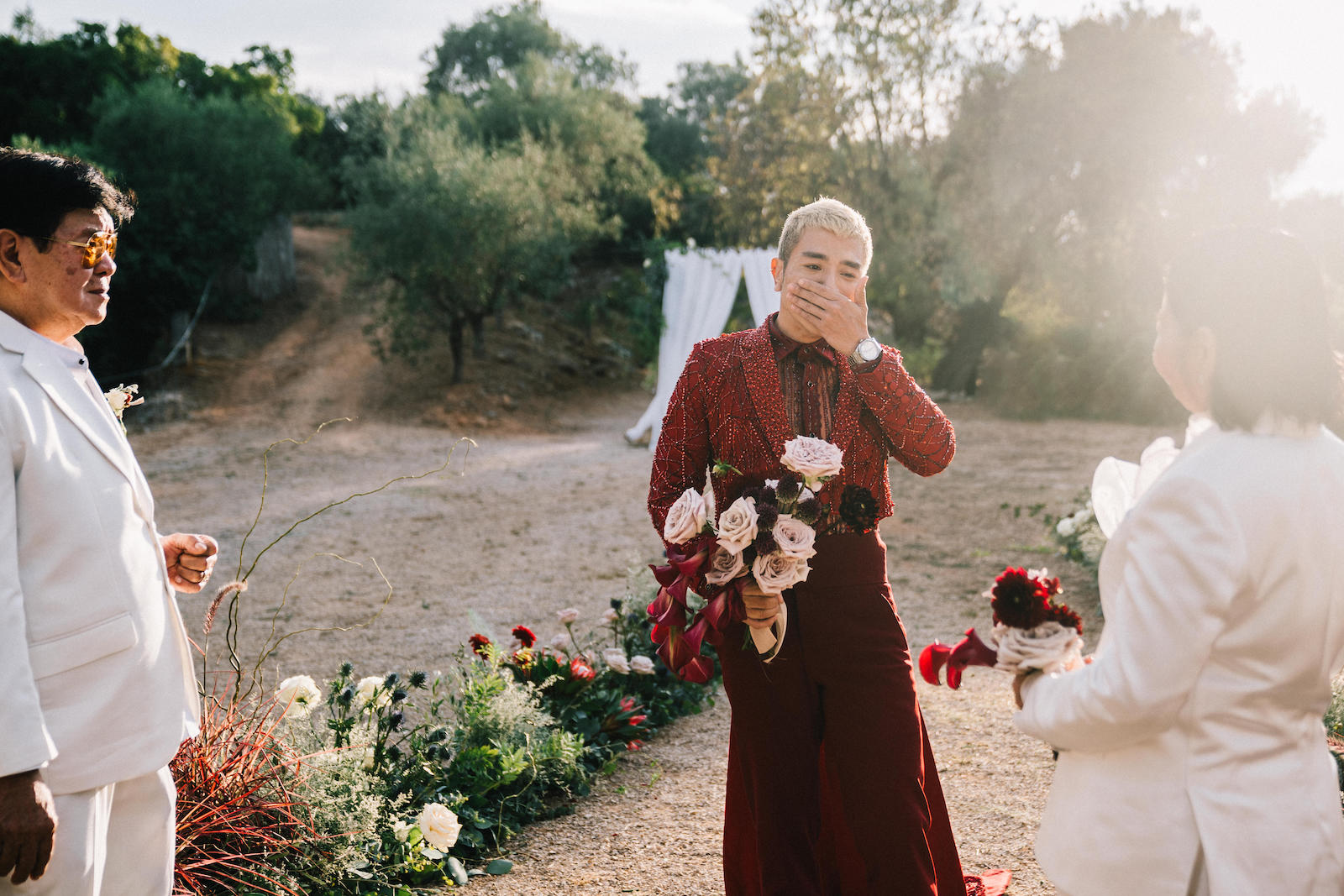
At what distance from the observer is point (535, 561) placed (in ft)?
27.2

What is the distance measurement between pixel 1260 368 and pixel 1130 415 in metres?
16.3

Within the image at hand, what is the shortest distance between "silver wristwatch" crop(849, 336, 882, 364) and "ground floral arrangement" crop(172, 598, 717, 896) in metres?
2.01

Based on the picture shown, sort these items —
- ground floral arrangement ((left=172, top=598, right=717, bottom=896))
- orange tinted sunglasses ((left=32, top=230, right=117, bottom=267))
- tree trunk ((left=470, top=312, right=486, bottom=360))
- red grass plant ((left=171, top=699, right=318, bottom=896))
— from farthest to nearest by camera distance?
tree trunk ((left=470, top=312, right=486, bottom=360)) → ground floral arrangement ((left=172, top=598, right=717, bottom=896)) → red grass plant ((left=171, top=699, right=318, bottom=896)) → orange tinted sunglasses ((left=32, top=230, right=117, bottom=267))

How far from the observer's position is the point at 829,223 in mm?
2371

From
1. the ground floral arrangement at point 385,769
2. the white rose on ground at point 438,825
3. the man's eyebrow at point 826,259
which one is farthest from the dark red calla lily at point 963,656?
the white rose on ground at point 438,825

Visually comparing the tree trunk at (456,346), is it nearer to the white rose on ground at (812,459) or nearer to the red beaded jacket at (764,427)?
the red beaded jacket at (764,427)

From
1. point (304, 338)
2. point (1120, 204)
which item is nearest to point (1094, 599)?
point (1120, 204)

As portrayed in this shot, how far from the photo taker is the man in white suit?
1.53m

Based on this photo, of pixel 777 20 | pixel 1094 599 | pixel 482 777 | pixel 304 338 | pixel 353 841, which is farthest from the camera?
pixel 304 338

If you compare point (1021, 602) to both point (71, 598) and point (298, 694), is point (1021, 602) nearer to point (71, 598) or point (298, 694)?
point (71, 598)

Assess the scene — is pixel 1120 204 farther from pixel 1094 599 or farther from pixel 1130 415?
pixel 1094 599

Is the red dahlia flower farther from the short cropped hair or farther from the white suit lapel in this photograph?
the white suit lapel

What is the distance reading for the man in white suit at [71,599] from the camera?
153 centimetres

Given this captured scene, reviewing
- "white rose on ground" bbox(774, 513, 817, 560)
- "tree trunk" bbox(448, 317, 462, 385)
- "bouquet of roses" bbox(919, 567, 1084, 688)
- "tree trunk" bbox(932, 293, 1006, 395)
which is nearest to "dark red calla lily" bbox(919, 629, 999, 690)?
"bouquet of roses" bbox(919, 567, 1084, 688)
